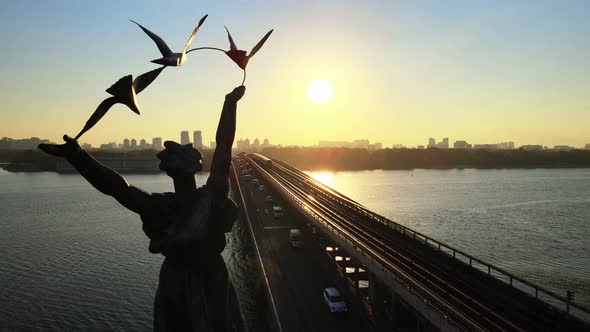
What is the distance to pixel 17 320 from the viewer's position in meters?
25.1

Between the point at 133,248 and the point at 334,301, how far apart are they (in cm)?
2462

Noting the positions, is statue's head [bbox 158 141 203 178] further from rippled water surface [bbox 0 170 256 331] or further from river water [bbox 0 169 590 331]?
rippled water surface [bbox 0 170 256 331]

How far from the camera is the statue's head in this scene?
3584mm

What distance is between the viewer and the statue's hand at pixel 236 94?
368 centimetres

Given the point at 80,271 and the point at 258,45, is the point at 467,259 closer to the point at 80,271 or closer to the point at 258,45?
the point at 80,271

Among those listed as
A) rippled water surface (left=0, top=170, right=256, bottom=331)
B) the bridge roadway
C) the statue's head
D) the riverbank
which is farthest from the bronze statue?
the riverbank

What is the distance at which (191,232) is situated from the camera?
11.1 feet

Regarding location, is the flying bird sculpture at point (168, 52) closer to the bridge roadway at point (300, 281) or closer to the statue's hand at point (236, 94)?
the statue's hand at point (236, 94)

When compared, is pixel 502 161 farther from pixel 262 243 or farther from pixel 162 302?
pixel 162 302

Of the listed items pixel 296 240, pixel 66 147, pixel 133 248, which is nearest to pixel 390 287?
pixel 296 240

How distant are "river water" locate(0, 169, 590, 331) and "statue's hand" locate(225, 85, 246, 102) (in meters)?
21.8

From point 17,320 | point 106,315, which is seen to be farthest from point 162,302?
point 17,320

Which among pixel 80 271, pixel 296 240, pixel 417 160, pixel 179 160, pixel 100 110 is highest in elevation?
pixel 100 110

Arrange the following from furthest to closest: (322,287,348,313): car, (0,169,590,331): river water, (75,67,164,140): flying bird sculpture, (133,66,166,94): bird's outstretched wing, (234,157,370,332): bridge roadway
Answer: (0,169,590,331): river water
(322,287,348,313): car
(234,157,370,332): bridge roadway
(133,66,166,94): bird's outstretched wing
(75,67,164,140): flying bird sculpture
